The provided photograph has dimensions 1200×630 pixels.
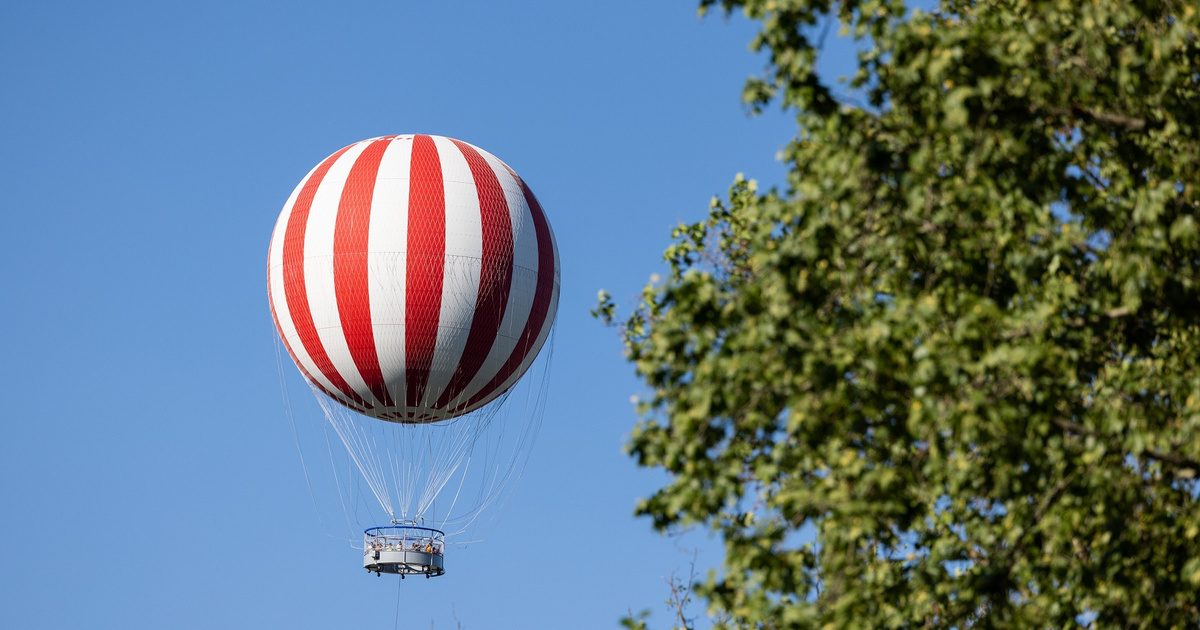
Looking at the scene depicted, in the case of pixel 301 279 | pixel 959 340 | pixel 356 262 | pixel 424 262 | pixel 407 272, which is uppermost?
pixel 301 279

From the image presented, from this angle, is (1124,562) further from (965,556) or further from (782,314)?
(782,314)

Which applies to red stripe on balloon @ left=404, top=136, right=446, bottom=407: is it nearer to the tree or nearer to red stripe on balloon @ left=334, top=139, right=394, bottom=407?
red stripe on balloon @ left=334, top=139, right=394, bottom=407

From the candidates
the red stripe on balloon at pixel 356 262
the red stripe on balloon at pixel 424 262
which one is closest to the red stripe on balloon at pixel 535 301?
the red stripe on balloon at pixel 424 262

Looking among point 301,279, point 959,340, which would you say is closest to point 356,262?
point 301,279

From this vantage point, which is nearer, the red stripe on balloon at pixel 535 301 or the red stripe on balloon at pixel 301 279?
the red stripe on balloon at pixel 301 279

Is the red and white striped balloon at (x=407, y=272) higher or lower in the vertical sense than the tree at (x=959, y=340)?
higher

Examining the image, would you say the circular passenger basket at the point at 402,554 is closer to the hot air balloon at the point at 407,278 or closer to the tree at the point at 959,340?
the hot air balloon at the point at 407,278

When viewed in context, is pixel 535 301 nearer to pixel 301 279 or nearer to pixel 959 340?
pixel 301 279
